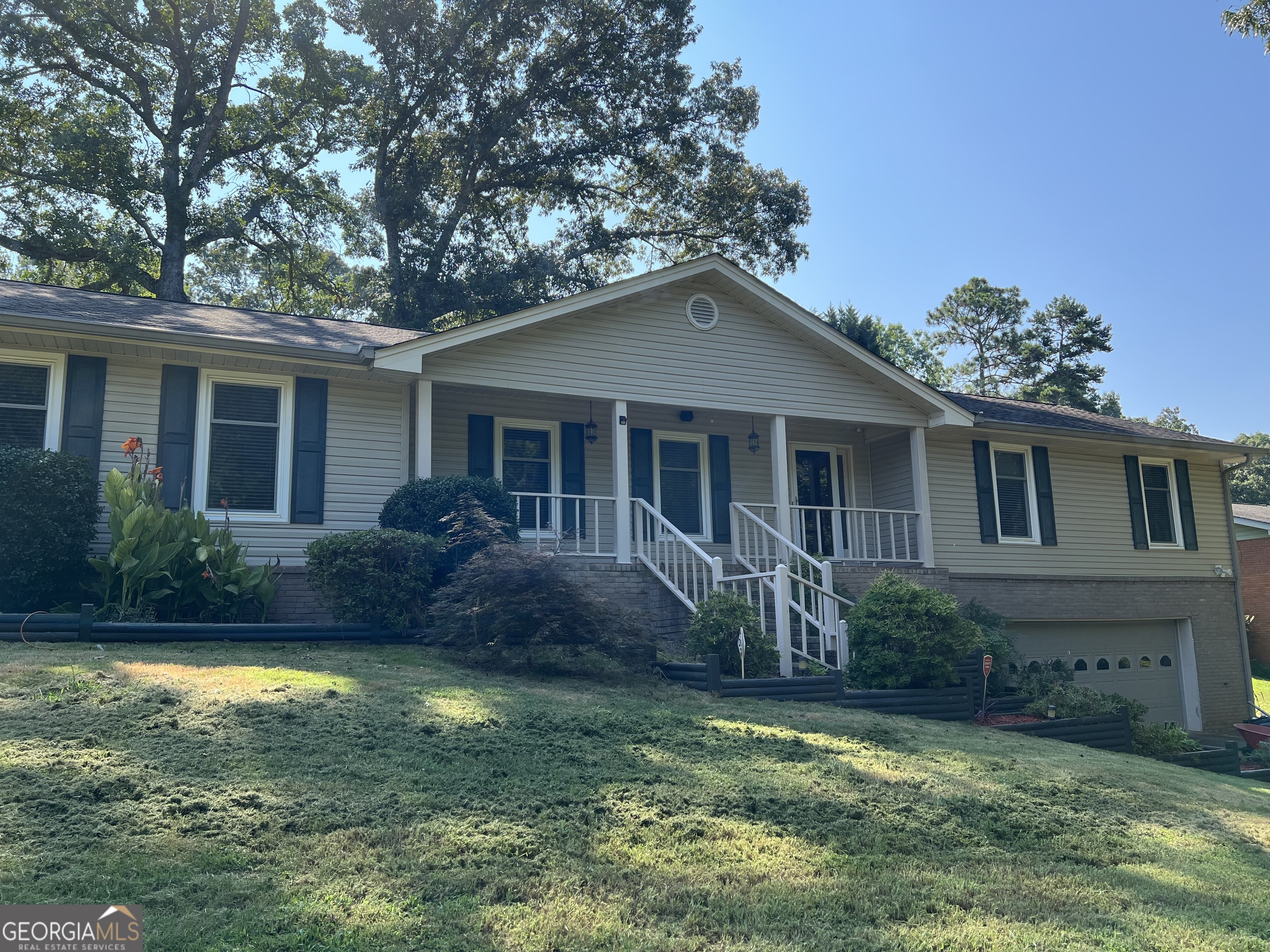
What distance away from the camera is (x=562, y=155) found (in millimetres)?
27406

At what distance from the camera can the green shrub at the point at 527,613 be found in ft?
28.3

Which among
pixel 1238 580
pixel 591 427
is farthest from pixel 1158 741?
pixel 1238 580

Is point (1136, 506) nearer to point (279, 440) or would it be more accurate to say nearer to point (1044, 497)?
point (1044, 497)

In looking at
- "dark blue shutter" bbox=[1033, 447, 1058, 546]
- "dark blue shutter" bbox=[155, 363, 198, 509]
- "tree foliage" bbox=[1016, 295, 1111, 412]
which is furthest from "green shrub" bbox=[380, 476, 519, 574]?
"tree foliage" bbox=[1016, 295, 1111, 412]

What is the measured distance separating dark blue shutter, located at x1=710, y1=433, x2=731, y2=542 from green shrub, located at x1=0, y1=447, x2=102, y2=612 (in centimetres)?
859

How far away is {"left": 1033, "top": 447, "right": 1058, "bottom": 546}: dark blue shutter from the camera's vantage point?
16656 mm

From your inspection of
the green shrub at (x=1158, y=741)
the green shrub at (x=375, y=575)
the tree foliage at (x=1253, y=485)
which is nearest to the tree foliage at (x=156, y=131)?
the green shrub at (x=375, y=575)

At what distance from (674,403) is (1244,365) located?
2468 centimetres

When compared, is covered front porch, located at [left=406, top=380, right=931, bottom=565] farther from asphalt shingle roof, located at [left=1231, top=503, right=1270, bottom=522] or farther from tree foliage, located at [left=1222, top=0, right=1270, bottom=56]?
asphalt shingle roof, located at [left=1231, top=503, right=1270, bottom=522]

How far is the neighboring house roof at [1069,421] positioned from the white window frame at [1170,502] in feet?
1.70

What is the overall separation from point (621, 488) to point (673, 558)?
118 centimetres

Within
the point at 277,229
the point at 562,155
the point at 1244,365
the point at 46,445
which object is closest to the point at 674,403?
the point at 46,445

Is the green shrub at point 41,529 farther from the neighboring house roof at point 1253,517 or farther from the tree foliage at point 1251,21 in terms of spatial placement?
the neighboring house roof at point 1253,517

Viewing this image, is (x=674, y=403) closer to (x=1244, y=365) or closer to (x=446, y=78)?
(x=446, y=78)
